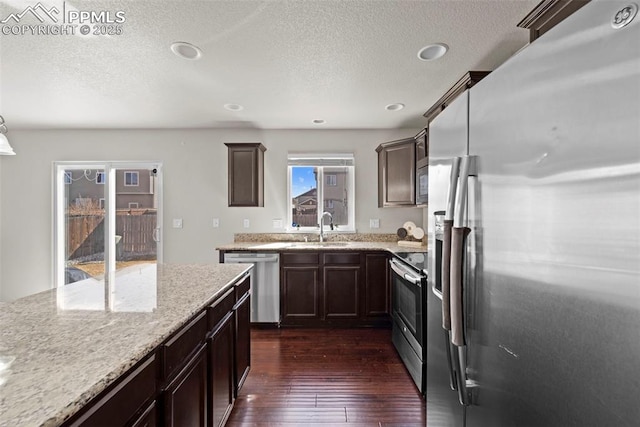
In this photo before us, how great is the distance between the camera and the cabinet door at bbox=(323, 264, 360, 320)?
3215mm

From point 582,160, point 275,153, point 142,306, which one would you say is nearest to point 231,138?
point 275,153

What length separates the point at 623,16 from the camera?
49 centimetres

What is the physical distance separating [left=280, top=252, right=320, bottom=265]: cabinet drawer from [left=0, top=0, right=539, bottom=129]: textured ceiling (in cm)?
164

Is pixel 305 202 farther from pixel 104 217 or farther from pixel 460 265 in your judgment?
pixel 460 265

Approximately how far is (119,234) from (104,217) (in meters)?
0.31

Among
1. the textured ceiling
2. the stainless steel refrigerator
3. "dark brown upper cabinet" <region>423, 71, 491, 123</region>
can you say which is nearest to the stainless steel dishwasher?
the textured ceiling

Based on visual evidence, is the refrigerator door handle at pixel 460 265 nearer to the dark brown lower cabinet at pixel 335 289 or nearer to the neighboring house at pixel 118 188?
the dark brown lower cabinet at pixel 335 289

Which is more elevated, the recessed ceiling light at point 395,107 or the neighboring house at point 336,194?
the recessed ceiling light at point 395,107

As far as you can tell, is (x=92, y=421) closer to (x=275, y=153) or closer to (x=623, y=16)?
(x=623, y=16)

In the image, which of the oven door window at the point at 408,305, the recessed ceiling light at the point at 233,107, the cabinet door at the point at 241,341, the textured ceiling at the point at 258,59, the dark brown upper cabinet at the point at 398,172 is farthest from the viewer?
the dark brown upper cabinet at the point at 398,172

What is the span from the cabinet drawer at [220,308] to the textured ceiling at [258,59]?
166 centimetres

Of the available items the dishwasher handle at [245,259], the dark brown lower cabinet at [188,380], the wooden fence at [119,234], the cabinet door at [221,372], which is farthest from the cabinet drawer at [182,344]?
the wooden fence at [119,234]

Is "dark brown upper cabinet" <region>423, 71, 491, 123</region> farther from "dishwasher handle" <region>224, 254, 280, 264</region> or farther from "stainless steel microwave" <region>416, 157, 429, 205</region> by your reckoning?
"dishwasher handle" <region>224, 254, 280, 264</region>

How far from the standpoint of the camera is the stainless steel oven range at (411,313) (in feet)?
6.66
